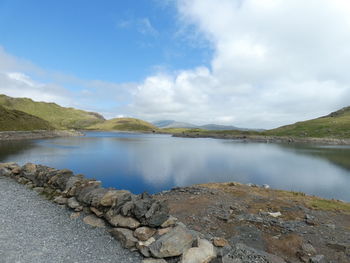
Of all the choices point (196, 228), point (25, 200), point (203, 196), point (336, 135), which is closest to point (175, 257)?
point (196, 228)

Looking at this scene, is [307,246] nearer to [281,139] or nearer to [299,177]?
[299,177]

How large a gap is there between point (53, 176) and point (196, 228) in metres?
15.7

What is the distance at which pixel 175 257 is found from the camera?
34.8 ft

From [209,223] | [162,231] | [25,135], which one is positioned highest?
[25,135]

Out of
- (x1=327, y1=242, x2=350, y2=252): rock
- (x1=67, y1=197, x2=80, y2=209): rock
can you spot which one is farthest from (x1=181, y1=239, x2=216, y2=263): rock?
(x1=67, y1=197, x2=80, y2=209): rock

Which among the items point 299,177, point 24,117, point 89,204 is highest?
point 24,117

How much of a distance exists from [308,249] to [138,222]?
1039 cm

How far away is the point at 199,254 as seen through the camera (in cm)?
1035

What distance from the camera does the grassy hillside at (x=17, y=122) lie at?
465 feet

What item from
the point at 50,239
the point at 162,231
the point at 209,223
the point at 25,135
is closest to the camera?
the point at 50,239

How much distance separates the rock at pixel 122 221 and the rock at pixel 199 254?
376 centimetres

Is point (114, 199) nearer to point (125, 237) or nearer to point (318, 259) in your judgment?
point (125, 237)

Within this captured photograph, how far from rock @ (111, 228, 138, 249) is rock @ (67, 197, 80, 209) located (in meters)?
5.29

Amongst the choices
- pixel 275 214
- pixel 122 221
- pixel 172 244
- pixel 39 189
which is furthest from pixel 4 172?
pixel 275 214
